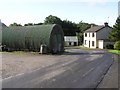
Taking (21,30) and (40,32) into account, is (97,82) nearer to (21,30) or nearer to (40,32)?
(40,32)

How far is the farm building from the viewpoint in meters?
50.7

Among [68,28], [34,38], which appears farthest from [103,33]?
[68,28]

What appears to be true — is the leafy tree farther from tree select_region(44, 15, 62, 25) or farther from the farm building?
the farm building

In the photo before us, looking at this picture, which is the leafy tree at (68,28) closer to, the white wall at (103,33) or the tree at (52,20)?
the tree at (52,20)

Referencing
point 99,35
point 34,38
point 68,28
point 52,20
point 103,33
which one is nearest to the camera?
point 34,38

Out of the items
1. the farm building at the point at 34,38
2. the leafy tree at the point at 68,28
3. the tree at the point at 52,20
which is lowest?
the farm building at the point at 34,38

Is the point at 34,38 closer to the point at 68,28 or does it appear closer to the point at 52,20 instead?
the point at 52,20

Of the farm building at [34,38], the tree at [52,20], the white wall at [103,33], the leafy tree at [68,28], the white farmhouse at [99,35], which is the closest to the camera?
the farm building at [34,38]

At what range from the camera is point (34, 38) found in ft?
172

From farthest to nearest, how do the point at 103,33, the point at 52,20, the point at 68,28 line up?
the point at 68,28 < the point at 52,20 < the point at 103,33

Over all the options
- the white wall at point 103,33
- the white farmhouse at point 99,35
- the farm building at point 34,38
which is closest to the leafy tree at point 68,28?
the white farmhouse at point 99,35

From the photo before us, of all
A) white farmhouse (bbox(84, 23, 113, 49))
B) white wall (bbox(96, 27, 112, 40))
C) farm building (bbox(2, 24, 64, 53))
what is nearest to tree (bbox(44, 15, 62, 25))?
white farmhouse (bbox(84, 23, 113, 49))

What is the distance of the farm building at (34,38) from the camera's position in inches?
1997

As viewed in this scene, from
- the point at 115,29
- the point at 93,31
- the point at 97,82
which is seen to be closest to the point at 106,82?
the point at 97,82
